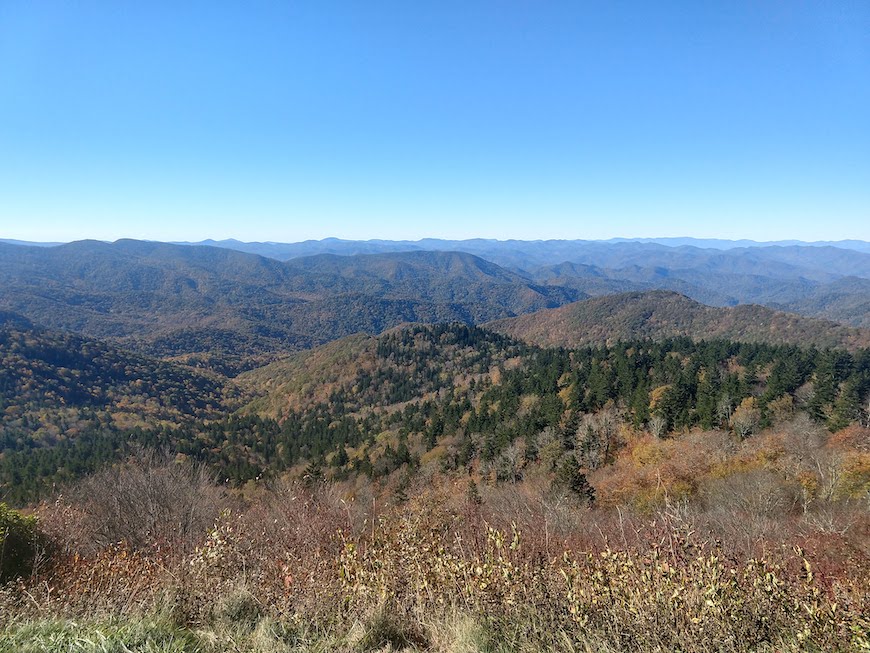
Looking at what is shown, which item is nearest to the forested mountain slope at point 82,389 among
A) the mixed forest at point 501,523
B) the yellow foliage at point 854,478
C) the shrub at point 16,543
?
the mixed forest at point 501,523

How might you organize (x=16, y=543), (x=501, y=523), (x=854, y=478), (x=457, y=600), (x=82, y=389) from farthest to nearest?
(x=82, y=389), (x=854, y=478), (x=16, y=543), (x=501, y=523), (x=457, y=600)

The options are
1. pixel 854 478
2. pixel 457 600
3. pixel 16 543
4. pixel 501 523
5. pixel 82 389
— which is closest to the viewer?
pixel 457 600

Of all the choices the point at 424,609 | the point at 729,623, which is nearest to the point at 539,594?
the point at 424,609

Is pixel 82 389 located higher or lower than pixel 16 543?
lower

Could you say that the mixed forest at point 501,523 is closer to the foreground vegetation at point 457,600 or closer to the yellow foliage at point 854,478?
the foreground vegetation at point 457,600

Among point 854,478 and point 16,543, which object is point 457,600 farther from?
point 854,478

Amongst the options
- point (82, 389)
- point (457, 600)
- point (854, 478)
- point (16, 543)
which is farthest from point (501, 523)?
point (82, 389)

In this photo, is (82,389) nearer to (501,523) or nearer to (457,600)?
(501,523)

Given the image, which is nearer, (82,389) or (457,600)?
(457,600)

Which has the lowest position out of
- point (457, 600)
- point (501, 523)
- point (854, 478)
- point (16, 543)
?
point (854, 478)

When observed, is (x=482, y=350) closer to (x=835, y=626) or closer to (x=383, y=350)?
(x=383, y=350)

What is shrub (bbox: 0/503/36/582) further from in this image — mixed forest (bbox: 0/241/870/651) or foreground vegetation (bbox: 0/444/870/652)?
foreground vegetation (bbox: 0/444/870/652)

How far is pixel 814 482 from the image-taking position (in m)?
25.1

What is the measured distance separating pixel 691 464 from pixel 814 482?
8490 millimetres
